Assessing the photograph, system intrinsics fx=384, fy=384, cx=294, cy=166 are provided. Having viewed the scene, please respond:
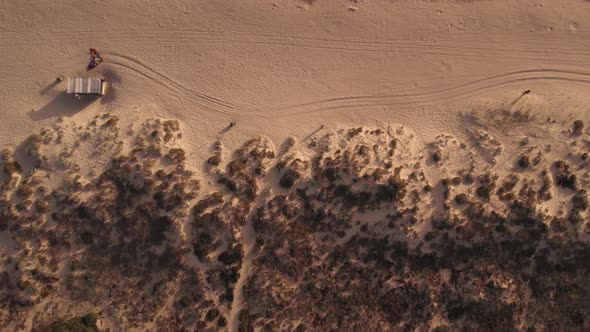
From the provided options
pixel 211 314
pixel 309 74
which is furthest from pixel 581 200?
pixel 211 314

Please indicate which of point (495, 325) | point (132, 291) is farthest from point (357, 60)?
point (132, 291)

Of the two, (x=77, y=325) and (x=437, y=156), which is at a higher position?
(x=437, y=156)

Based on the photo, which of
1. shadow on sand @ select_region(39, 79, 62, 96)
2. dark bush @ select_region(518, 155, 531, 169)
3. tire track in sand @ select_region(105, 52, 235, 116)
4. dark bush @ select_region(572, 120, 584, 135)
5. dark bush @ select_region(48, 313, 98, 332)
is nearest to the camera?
dark bush @ select_region(48, 313, 98, 332)

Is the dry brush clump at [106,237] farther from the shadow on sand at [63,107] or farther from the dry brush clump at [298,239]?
the shadow on sand at [63,107]

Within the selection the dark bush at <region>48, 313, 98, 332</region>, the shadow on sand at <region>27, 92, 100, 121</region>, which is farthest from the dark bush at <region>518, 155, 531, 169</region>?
the shadow on sand at <region>27, 92, 100, 121</region>

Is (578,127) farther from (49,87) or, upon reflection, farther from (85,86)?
(49,87)

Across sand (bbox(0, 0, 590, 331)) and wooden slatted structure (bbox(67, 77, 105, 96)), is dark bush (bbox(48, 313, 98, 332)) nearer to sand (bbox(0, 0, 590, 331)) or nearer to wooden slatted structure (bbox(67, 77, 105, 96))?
sand (bbox(0, 0, 590, 331))
